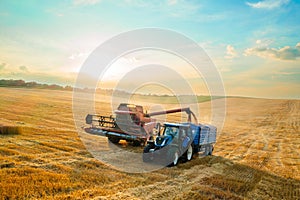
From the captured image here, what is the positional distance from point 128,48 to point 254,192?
963cm

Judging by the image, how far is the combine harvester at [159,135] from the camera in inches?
463

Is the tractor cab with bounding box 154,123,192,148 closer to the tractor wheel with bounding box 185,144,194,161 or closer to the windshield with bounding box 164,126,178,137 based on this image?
the windshield with bounding box 164,126,178,137

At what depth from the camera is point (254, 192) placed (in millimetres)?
8820

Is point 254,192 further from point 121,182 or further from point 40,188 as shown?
point 40,188

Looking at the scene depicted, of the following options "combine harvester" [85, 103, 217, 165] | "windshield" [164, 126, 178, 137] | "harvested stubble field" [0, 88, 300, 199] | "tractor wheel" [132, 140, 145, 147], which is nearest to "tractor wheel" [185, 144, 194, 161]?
"combine harvester" [85, 103, 217, 165]

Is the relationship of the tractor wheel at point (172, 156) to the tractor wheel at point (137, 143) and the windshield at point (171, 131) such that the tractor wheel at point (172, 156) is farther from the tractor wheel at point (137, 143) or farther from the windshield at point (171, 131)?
the tractor wheel at point (137, 143)

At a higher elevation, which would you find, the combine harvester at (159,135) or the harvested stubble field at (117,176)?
the combine harvester at (159,135)

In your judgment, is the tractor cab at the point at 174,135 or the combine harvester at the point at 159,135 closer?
the combine harvester at the point at 159,135

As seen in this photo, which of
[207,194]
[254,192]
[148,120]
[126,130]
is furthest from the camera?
[148,120]

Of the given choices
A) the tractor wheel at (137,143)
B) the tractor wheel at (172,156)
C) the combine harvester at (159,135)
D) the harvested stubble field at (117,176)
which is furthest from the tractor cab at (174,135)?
the tractor wheel at (137,143)

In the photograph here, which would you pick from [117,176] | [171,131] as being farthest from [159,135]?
[117,176]

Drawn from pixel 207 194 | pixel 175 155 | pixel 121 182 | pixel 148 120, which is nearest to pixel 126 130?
pixel 148 120

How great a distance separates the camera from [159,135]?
12.7 m

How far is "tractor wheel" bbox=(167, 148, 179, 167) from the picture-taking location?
A: 11.4m
